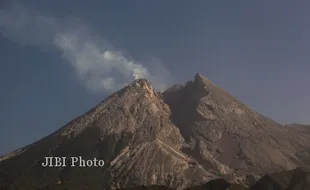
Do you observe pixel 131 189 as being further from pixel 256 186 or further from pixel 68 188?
pixel 256 186

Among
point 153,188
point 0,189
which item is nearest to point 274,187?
point 153,188

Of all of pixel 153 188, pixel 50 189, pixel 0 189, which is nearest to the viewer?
pixel 153 188

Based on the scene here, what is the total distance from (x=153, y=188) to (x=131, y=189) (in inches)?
242

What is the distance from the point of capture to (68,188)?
6083 inches

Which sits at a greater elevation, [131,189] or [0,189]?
[0,189]

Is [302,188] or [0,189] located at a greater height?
[0,189]

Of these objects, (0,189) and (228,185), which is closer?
(228,185)

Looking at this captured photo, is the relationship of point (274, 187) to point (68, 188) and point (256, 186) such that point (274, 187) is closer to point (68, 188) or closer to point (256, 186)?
point (256, 186)

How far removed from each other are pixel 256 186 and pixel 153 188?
267 feet

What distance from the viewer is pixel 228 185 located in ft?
494

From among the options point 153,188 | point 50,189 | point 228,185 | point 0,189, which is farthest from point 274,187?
point 0,189

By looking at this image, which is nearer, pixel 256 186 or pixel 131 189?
pixel 131 189

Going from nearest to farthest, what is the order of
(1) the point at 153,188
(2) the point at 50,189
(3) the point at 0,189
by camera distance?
(1) the point at 153,188, (2) the point at 50,189, (3) the point at 0,189

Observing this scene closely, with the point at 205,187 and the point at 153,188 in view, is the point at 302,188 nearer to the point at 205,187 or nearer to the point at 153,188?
the point at 205,187
